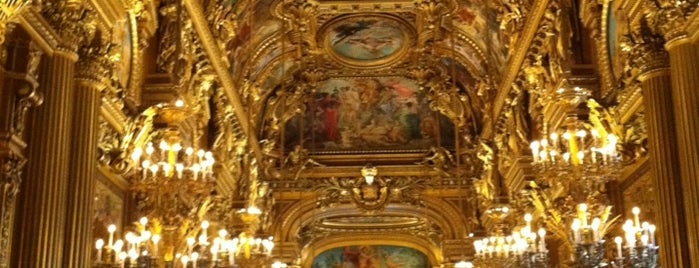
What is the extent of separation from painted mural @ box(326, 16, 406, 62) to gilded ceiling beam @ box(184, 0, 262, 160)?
115 inches

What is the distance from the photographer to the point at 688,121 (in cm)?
891

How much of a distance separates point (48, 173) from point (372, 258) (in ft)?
77.6

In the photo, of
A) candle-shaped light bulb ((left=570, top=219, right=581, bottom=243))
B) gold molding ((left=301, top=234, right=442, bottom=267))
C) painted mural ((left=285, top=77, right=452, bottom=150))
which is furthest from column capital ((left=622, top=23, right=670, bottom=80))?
gold molding ((left=301, top=234, right=442, bottom=267))

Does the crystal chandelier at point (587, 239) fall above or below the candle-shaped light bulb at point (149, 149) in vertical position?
below

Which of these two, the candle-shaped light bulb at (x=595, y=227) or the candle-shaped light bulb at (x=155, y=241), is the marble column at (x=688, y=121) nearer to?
the candle-shaped light bulb at (x=595, y=227)

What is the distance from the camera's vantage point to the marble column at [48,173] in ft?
27.4

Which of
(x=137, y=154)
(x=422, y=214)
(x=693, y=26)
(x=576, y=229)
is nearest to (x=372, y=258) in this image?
(x=422, y=214)

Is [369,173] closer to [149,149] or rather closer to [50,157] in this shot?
[149,149]

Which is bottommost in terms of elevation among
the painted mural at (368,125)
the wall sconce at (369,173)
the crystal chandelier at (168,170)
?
the crystal chandelier at (168,170)

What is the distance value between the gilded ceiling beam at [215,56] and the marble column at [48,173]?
553 cm

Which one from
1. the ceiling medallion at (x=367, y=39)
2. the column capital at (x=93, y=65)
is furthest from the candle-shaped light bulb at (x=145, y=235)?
the ceiling medallion at (x=367, y=39)

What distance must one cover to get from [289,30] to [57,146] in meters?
12.5

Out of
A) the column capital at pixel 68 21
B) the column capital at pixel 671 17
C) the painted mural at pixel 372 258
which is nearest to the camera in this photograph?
the column capital at pixel 671 17

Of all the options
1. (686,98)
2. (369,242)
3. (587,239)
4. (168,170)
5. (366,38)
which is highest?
(366,38)
